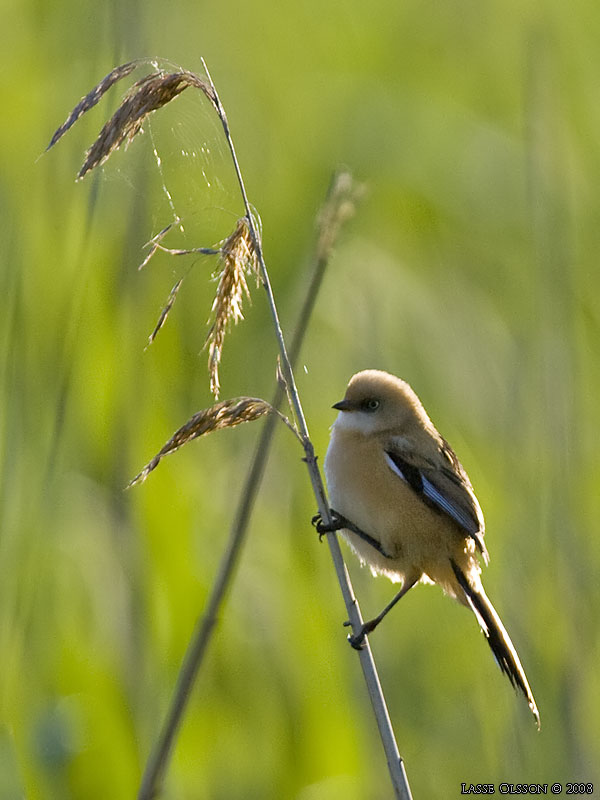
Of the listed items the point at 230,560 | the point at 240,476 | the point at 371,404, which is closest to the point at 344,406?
the point at 371,404

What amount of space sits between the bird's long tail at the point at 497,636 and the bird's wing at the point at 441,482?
13 cm

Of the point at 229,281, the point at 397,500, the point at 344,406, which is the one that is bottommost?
the point at 397,500

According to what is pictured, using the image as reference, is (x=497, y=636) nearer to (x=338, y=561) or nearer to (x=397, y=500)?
(x=397, y=500)

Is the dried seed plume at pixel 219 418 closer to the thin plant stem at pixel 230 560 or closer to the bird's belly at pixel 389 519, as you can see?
the thin plant stem at pixel 230 560

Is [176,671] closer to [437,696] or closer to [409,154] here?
[437,696]

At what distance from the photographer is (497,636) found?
344cm

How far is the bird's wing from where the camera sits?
358 centimetres

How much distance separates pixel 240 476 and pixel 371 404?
2.01 feet

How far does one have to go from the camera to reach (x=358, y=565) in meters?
4.14

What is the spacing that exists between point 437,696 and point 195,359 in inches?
62.5

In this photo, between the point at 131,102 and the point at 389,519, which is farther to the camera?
the point at 389,519

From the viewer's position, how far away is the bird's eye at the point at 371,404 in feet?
12.2

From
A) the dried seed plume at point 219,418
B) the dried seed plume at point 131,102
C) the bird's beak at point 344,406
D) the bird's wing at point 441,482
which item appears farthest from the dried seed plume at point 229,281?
the bird's wing at point 441,482

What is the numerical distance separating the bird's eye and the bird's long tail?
0.54 m
